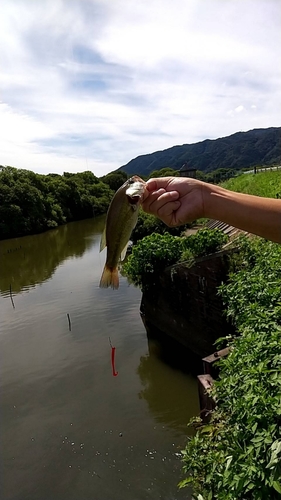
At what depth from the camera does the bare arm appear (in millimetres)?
1906

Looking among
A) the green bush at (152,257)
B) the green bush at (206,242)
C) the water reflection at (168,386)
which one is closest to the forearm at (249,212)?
the water reflection at (168,386)

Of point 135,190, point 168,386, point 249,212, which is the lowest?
point 168,386

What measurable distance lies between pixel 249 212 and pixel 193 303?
8.23 meters

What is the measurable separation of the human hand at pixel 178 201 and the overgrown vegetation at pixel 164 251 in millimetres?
7853

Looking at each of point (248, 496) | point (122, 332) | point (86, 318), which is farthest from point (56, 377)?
point (248, 496)

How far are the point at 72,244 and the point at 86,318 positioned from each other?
23.1 m

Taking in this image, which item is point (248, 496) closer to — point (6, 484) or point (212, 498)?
point (212, 498)

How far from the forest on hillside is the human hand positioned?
115ft

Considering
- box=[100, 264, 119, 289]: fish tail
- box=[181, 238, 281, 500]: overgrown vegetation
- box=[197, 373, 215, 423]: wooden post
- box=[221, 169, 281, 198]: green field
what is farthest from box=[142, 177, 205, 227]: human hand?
box=[221, 169, 281, 198]: green field

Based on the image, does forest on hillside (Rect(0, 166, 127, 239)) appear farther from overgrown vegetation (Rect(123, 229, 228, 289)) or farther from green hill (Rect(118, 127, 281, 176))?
green hill (Rect(118, 127, 281, 176))

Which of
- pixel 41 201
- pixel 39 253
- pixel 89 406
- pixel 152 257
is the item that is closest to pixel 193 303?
pixel 152 257

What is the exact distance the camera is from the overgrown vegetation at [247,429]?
2584 millimetres

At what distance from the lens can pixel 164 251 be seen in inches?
429

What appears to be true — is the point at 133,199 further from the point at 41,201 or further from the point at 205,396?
the point at 41,201
